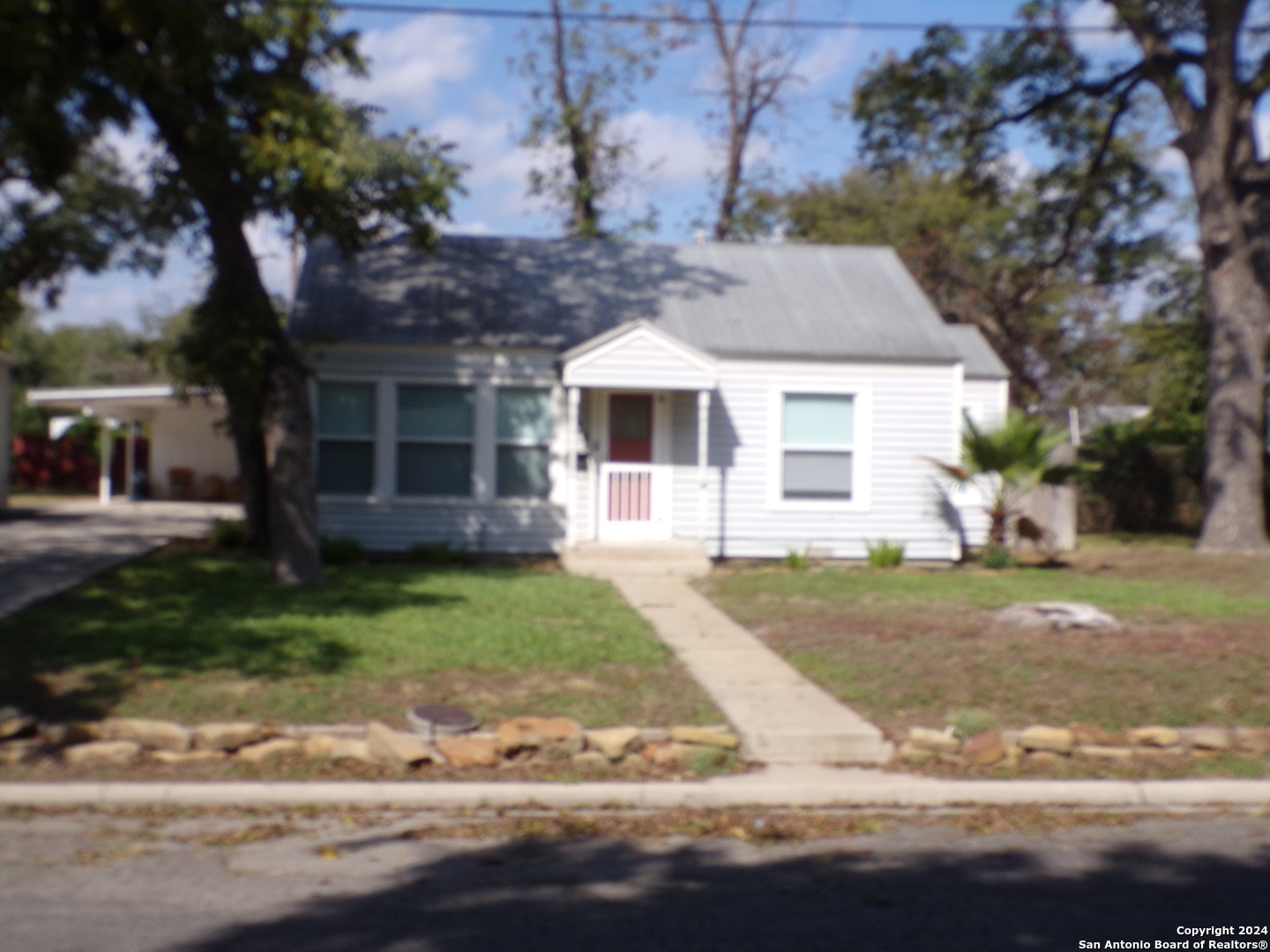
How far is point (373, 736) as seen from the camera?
22.9 ft

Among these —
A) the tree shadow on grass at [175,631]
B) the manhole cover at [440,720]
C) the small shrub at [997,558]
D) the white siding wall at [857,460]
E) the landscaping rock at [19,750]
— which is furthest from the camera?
the white siding wall at [857,460]

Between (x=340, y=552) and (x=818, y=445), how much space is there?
22.6 ft

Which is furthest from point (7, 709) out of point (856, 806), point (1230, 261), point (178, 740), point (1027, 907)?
point (1230, 261)

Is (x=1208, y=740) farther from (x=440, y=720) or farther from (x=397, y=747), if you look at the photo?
(x=397, y=747)

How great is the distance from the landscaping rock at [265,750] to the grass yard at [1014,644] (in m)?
3.89

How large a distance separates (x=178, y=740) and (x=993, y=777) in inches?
195

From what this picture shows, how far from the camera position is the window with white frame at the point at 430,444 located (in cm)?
1642

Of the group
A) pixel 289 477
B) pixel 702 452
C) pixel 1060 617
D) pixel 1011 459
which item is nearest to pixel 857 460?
pixel 1011 459

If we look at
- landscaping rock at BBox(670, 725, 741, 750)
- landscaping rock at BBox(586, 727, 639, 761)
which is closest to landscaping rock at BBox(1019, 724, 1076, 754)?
landscaping rock at BBox(670, 725, 741, 750)

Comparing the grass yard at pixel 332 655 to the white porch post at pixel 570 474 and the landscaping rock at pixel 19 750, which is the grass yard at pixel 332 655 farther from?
the white porch post at pixel 570 474

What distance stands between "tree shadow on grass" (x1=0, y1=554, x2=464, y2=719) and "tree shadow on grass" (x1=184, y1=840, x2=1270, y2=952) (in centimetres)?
352

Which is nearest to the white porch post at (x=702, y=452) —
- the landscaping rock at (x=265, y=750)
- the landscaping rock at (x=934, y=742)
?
the landscaping rock at (x=934, y=742)

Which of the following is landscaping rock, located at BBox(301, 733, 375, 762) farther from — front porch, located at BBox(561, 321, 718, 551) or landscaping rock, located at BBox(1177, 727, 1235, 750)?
front porch, located at BBox(561, 321, 718, 551)

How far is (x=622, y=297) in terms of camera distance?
18.1 meters
